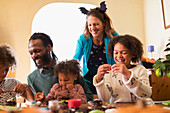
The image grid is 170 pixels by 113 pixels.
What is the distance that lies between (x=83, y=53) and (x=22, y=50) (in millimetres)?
2208

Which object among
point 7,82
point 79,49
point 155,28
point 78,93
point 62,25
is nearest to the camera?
point 78,93

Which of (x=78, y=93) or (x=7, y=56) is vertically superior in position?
(x=7, y=56)

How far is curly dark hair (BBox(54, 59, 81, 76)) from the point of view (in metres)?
1.22

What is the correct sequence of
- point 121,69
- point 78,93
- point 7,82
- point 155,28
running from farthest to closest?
point 155,28
point 7,82
point 78,93
point 121,69

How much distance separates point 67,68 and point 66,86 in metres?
0.11

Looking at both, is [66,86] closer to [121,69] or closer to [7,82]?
[121,69]

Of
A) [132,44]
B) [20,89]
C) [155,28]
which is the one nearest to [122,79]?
[132,44]

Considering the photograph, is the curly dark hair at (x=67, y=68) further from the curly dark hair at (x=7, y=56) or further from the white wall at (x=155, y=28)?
the white wall at (x=155, y=28)

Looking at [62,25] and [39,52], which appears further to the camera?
[62,25]

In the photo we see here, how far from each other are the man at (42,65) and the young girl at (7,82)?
70 mm

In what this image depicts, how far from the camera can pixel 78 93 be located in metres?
1.19

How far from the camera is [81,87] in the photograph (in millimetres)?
1226

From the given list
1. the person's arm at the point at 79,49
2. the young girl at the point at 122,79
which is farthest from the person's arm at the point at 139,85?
the person's arm at the point at 79,49

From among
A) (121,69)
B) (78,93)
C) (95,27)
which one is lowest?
(78,93)
